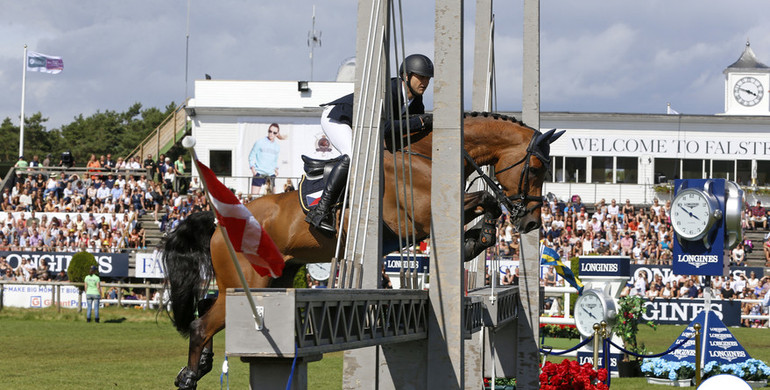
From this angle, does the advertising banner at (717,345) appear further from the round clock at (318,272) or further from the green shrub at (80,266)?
the green shrub at (80,266)

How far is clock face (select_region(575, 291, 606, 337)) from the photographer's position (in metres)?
14.5

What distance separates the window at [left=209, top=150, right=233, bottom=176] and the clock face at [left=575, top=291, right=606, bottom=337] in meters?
27.1

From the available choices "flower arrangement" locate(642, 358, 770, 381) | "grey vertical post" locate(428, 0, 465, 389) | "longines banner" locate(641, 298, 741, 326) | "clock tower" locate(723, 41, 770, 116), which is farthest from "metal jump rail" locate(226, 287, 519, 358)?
"clock tower" locate(723, 41, 770, 116)

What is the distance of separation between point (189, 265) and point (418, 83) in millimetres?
3254

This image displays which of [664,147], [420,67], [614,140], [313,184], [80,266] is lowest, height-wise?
[80,266]

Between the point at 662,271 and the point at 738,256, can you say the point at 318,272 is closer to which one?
the point at 662,271

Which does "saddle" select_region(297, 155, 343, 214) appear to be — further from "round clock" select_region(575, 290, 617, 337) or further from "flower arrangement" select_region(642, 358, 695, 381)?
"round clock" select_region(575, 290, 617, 337)

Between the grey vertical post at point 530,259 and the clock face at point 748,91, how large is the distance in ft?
132

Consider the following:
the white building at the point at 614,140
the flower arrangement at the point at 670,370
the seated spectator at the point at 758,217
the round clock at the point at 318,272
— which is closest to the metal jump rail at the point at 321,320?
the flower arrangement at the point at 670,370

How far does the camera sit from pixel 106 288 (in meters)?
26.5

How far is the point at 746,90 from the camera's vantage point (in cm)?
4753

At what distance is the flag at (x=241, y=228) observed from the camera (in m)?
3.51

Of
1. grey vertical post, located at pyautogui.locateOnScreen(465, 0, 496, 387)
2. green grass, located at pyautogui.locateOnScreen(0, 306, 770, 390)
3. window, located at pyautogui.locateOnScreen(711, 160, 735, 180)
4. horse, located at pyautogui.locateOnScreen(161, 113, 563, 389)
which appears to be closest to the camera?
horse, located at pyautogui.locateOnScreen(161, 113, 563, 389)

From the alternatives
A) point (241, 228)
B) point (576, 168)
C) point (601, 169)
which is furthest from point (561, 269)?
point (601, 169)
